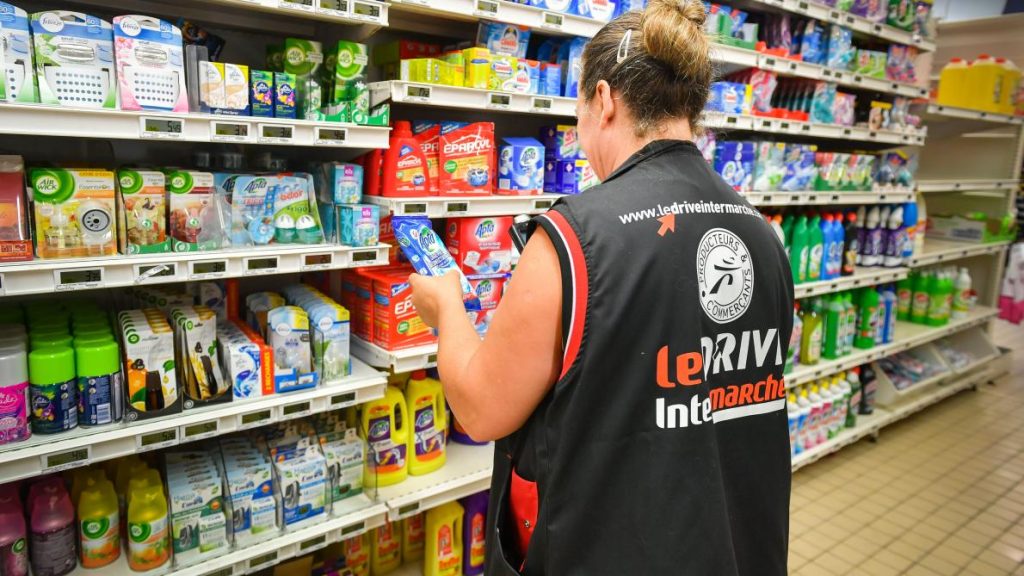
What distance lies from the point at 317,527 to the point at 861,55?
13.0ft

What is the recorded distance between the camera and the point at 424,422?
265 cm

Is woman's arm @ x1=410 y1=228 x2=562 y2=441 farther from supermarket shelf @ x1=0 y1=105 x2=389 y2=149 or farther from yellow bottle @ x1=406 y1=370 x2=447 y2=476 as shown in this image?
yellow bottle @ x1=406 y1=370 x2=447 y2=476

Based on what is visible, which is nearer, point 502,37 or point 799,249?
point 502,37

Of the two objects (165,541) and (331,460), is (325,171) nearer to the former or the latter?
(331,460)

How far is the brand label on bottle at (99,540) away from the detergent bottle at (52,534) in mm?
35

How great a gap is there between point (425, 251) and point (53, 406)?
1.10m

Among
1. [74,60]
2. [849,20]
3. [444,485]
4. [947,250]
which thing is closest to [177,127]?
[74,60]

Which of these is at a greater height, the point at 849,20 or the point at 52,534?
the point at 849,20

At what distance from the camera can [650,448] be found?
117cm

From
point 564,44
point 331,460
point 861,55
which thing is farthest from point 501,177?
point 861,55

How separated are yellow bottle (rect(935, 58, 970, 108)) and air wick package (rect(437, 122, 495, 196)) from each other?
472cm

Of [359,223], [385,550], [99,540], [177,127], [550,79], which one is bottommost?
[385,550]

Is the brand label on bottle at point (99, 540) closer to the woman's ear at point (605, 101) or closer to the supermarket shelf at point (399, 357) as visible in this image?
the supermarket shelf at point (399, 357)

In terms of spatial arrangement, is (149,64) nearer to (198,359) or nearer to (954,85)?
(198,359)
